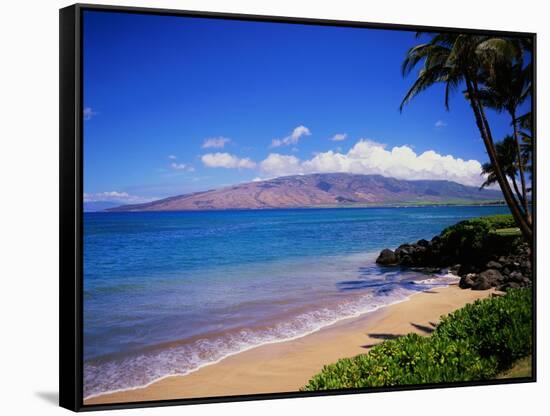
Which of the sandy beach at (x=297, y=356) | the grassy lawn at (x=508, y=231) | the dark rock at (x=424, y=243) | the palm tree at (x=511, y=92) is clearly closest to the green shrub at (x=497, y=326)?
the sandy beach at (x=297, y=356)

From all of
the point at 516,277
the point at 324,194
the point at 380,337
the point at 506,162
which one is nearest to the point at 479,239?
the point at 516,277

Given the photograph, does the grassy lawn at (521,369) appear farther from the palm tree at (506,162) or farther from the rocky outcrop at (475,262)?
the palm tree at (506,162)

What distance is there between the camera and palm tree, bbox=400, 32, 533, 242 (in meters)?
7.23

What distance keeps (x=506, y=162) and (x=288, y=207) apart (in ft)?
6.29

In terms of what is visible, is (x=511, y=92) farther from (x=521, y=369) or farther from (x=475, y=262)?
(x=521, y=369)

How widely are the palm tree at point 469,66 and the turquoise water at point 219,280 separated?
2.53 ft

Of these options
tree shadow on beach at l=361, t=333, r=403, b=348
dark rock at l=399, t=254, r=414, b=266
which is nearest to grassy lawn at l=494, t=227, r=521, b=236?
dark rock at l=399, t=254, r=414, b=266

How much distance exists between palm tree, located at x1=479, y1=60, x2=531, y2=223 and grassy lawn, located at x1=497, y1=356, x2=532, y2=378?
115 cm

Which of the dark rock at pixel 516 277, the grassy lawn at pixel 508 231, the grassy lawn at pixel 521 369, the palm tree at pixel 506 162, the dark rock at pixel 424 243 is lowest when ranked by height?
the grassy lawn at pixel 521 369

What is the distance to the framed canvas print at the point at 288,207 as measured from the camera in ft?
20.5

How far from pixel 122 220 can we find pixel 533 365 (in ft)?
11.6

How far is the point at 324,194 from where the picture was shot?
710cm

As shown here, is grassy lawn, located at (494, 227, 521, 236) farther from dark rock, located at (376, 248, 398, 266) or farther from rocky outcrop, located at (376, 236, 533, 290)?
dark rock, located at (376, 248, 398, 266)

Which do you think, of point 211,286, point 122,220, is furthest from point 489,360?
point 122,220
